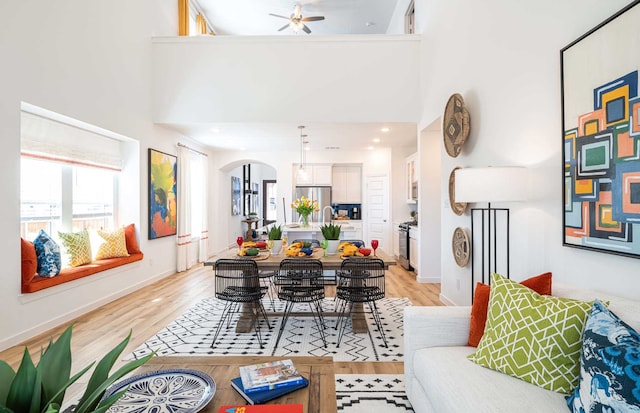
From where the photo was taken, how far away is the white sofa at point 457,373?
1.46 metres

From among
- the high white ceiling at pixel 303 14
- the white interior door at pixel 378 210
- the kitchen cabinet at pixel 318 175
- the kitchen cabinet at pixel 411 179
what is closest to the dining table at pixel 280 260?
the kitchen cabinet at pixel 411 179

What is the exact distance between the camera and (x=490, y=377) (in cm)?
165

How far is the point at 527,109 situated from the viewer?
8.89ft

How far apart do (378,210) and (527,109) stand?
6107 millimetres

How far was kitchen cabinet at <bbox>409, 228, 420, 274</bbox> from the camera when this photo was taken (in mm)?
6281

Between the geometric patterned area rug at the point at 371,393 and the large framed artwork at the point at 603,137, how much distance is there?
4.86 feet

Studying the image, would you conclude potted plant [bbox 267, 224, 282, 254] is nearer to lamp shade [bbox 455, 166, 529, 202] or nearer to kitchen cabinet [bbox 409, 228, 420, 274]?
lamp shade [bbox 455, 166, 529, 202]

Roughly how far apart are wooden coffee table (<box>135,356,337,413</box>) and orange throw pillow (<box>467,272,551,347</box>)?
86 centimetres

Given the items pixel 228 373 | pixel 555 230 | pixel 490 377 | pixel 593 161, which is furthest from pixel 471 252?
pixel 228 373

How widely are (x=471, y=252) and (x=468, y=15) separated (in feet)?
8.24

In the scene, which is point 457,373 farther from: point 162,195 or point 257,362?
point 162,195

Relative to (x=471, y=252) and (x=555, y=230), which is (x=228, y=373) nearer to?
(x=555, y=230)

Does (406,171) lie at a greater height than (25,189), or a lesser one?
greater

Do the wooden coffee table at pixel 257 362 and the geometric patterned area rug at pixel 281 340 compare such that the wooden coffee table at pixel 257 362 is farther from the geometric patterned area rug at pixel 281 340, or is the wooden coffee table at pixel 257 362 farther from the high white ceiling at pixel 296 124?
the high white ceiling at pixel 296 124
